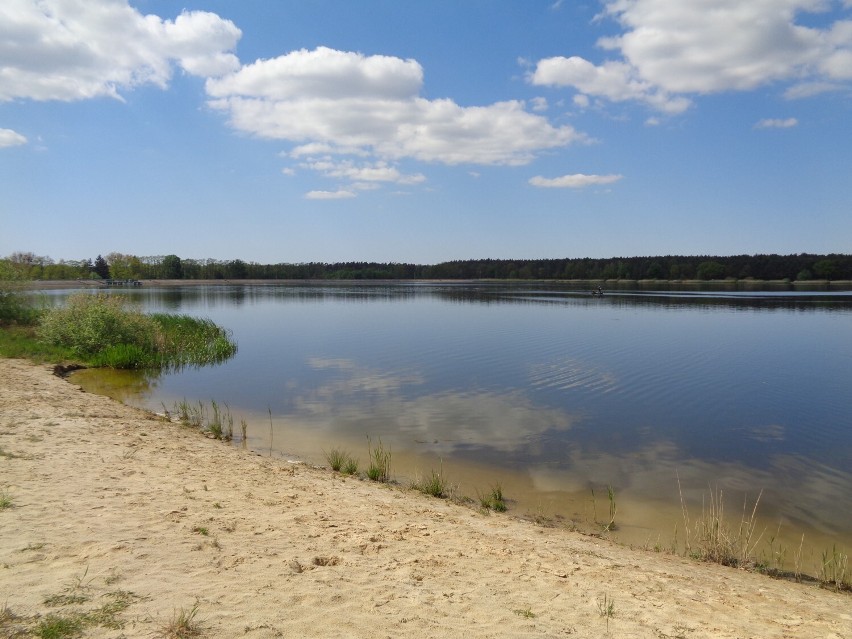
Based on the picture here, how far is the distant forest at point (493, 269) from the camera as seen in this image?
11856cm

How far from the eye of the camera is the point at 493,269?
163 m

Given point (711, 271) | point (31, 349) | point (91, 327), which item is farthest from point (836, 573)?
point (711, 271)

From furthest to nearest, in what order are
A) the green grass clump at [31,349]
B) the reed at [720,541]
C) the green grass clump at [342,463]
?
the green grass clump at [31,349]
the green grass clump at [342,463]
the reed at [720,541]

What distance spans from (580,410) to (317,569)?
1060 cm

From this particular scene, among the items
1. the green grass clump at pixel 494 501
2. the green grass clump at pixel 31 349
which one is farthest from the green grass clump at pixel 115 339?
the green grass clump at pixel 494 501

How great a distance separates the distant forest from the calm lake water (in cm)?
9867

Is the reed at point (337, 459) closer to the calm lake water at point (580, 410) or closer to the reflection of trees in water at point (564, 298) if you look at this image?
the calm lake water at point (580, 410)

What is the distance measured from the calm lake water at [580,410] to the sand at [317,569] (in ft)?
6.39

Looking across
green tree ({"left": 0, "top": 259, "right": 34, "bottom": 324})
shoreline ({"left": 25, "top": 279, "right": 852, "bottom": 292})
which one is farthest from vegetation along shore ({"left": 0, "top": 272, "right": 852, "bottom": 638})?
shoreline ({"left": 25, "top": 279, "right": 852, "bottom": 292})

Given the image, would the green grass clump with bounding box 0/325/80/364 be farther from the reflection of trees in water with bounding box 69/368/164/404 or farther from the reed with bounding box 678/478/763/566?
the reed with bounding box 678/478/763/566

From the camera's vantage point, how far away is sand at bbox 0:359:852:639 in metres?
4.07

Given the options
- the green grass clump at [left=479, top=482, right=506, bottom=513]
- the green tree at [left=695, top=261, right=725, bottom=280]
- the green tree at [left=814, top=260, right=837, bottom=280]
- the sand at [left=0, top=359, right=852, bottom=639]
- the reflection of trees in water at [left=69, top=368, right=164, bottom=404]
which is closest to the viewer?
the sand at [left=0, top=359, right=852, bottom=639]

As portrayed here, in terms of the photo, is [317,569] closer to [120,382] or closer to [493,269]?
[120,382]

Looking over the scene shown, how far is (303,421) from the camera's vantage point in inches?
528
